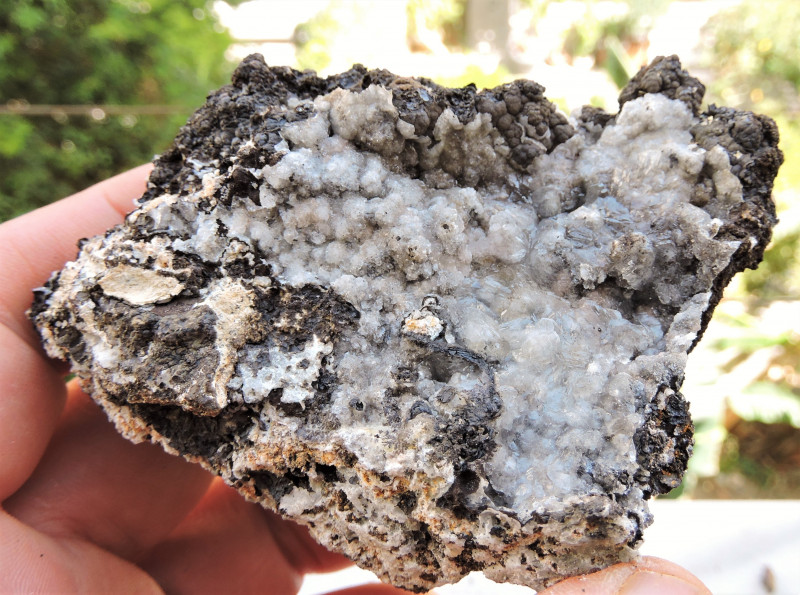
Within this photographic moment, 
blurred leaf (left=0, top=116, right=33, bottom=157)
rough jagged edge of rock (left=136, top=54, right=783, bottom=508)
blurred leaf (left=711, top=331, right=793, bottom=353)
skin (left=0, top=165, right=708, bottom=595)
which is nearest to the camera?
rough jagged edge of rock (left=136, top=54, right=783, bottom=508)

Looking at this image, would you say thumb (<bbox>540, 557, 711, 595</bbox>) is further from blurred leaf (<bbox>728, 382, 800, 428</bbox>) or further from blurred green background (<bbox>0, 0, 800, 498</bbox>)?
blurred leaf (<bbox>728, 382, 800, 428</bbox>)

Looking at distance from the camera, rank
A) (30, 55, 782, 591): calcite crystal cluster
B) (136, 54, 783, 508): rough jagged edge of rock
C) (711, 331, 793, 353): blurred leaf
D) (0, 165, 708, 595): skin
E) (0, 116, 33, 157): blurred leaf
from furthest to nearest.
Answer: (711, 331, 793, 353): blurred leaf < (0, 116, 33, 157): blurred leaf < (0, 165, 708, 595): skin < (136, 54, 783, 508): rough jagged edge of rock < (30, 55, 782, 591): calcite crystal cluster

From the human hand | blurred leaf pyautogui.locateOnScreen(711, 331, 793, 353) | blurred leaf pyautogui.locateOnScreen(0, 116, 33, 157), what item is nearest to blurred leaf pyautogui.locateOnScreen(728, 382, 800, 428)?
blurred leaf pyautogui.locateOnScreen(711, 331, 793, 353)

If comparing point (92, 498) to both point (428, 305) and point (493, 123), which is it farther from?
point (493, 123)

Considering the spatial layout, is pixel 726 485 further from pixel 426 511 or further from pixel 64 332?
pixel 64 332

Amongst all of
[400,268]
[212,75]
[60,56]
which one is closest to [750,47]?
[212,75]

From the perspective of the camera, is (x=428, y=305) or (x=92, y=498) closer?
(x=428, y=305)

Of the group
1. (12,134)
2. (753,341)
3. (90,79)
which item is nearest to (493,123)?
(753,341)

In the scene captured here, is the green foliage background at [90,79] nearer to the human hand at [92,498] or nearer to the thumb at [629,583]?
the human hand at [92,498]
